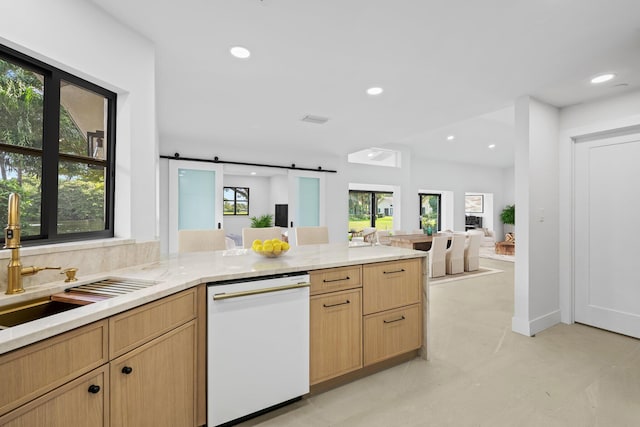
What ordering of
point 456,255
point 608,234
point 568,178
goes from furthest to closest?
point 456,255 < point 568,178 < point 608,234

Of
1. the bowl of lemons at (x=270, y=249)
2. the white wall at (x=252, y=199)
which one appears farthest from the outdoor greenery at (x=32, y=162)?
the white wall at (x=252, y=199)

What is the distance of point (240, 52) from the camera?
90.7 inches

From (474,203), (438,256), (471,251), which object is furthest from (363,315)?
(474,203)

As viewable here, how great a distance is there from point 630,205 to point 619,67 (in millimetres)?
1403

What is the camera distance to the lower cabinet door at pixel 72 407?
0.91 m

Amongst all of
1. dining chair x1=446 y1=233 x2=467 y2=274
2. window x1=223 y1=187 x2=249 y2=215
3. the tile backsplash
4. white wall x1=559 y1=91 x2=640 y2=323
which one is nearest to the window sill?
the tile backsplash

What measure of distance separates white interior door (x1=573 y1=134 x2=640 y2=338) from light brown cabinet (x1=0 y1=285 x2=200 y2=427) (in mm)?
3911

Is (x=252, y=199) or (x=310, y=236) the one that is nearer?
(x=310, y=236)

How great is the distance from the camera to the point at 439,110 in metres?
3.60

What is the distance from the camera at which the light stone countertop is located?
0.96 metres

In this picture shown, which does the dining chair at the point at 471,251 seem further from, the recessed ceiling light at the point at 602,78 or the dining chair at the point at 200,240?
the dining chair at the point at 200,240

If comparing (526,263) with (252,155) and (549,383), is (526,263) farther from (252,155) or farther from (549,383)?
(252,155)

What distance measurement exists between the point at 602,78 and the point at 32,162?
422cm

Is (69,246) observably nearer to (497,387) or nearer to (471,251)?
(497,387)
